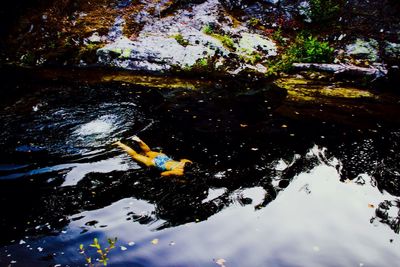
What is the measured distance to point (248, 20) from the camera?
1527 cm


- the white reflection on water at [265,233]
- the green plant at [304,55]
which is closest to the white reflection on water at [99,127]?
the white reflection on water at [265,233]

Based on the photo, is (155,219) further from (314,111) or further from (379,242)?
(314,111)

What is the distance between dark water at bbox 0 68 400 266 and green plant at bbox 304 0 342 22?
6.59m

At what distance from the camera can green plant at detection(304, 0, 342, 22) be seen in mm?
14641

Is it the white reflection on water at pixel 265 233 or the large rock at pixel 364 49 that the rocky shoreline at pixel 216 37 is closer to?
the large rock at pixel 364 49

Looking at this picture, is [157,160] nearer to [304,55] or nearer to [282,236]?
[282,236]

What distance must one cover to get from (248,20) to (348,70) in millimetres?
5491

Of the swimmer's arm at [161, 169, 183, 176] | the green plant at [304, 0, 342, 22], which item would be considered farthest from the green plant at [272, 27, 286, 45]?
the swimmer's arm at [161, 169, 183, 176]

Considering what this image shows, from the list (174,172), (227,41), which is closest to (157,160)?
(174,172)

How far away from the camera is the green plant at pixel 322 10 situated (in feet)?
48.0

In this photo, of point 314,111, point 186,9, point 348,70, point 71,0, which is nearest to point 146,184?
point 314,111

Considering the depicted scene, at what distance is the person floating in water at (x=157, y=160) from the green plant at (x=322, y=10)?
11.5 metres

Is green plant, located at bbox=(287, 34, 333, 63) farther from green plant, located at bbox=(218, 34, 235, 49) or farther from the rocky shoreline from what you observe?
green plant, located at bbox=(218, 34, 235, 49)

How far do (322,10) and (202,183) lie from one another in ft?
39.9
